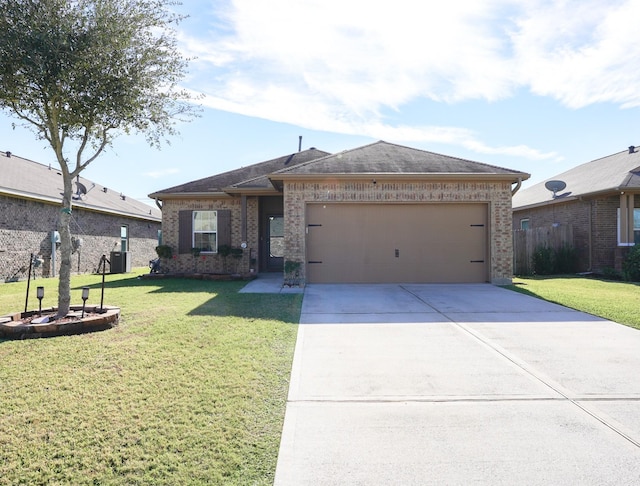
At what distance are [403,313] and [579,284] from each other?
741 cm

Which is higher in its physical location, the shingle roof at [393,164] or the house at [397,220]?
the shingle roof at [393,164]

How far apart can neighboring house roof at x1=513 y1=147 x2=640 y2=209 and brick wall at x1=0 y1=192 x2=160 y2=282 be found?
18.9 m

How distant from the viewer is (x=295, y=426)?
2.96 meters

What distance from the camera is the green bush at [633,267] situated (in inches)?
485

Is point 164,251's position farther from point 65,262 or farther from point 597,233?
point 597,233

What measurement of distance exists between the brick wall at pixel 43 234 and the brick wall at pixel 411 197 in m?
9.16

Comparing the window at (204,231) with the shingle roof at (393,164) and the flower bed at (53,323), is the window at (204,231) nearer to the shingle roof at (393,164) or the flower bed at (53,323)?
the shingle roof at (393,164)

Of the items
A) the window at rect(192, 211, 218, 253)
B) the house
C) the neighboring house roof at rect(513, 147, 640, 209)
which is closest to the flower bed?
the house

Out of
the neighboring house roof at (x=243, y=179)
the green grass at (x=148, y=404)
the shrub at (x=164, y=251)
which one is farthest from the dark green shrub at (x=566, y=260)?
the shrub at (x=164, y=251)

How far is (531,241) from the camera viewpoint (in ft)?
48.5

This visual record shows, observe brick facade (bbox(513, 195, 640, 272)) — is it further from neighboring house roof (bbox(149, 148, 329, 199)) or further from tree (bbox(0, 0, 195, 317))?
tree (bbox(0, 0, 195, 317))

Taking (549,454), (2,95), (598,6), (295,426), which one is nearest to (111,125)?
(2,95)

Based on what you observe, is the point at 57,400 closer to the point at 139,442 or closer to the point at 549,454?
the point at 139,442

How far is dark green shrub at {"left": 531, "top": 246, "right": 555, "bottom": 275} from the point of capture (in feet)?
48.0
